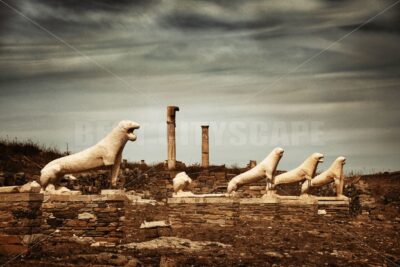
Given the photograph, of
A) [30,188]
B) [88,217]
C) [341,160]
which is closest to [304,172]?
[341,160]

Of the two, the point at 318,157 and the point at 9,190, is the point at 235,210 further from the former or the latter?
the point at 9,190

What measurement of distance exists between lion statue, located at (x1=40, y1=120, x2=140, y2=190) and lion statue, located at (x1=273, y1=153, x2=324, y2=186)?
25.1 ft

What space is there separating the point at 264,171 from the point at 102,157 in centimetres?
692

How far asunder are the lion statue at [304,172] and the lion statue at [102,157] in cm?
766

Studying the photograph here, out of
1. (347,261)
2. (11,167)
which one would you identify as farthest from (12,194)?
(11,167)

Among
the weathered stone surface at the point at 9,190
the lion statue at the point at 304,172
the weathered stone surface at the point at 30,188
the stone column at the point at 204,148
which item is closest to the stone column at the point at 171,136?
the stone column at the point at 204,148

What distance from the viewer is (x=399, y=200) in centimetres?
2288

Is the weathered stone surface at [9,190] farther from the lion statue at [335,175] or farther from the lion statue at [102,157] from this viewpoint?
the lion statue at [335,175]

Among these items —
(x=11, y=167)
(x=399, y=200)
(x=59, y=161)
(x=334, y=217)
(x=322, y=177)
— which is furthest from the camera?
(x=399, y=200)

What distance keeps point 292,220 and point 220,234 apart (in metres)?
3.92

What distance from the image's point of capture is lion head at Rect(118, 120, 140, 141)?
10438 mm

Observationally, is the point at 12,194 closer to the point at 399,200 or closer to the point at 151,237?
the point at 151,237

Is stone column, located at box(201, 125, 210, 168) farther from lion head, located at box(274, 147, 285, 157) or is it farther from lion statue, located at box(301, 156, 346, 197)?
lion head, located at box(274, 147, 285, 157)

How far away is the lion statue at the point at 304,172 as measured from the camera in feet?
53.9
